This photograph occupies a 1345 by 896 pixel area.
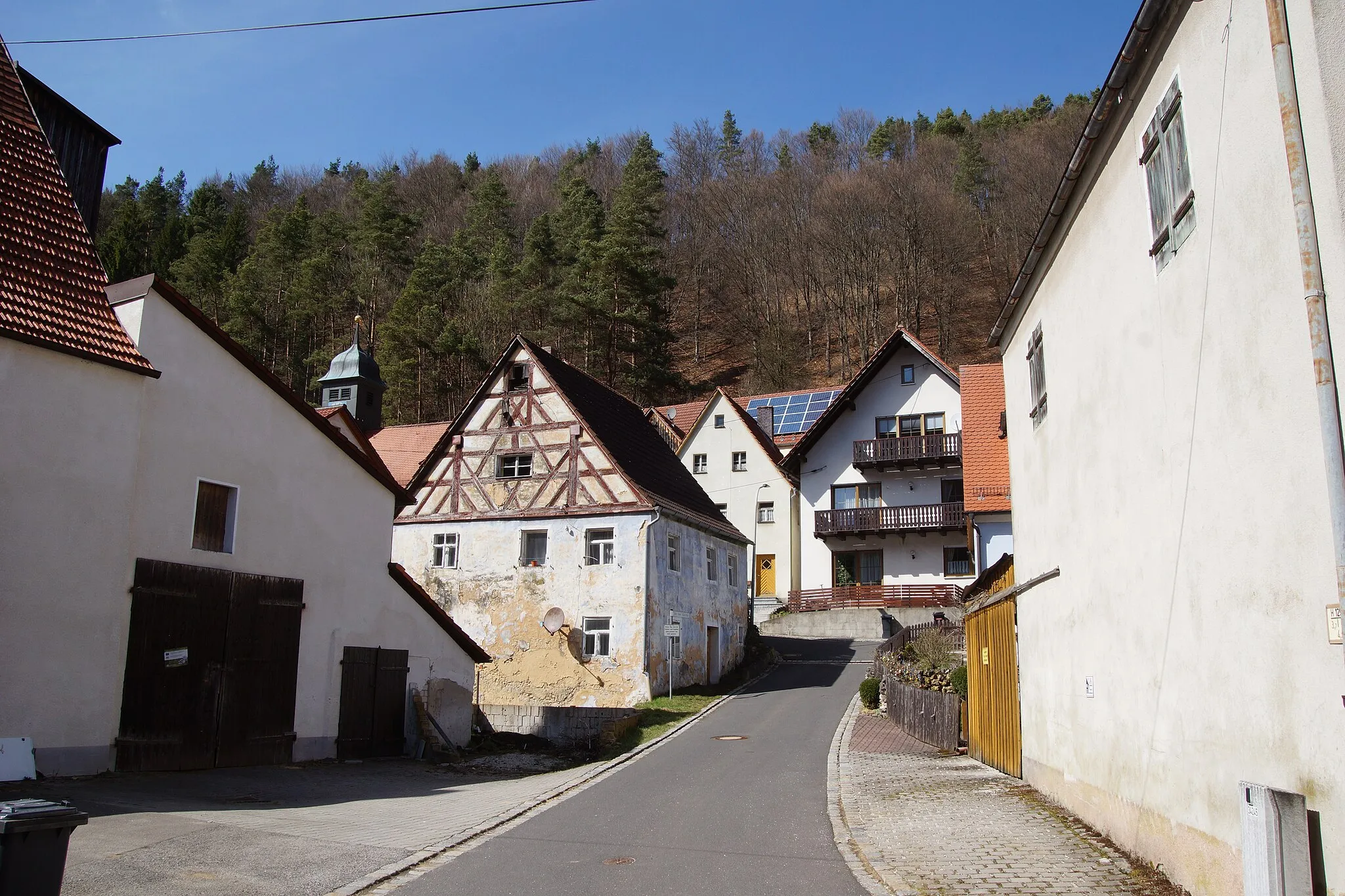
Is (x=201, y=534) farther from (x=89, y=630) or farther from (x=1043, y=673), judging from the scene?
(x=1043, y=673)

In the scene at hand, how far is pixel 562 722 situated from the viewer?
69.1ft

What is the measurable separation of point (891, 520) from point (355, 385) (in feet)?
80.9

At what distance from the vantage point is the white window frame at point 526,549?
26906 mm

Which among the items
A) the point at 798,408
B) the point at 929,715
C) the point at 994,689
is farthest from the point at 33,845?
the point at 798,408

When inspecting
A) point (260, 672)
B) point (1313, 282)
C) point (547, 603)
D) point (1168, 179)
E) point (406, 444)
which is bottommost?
point (260, 672)

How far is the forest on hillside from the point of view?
52.9 metres

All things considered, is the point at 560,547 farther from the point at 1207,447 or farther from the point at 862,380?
the point at 1207,447

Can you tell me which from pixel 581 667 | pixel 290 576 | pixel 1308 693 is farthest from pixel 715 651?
pixel 1308 693

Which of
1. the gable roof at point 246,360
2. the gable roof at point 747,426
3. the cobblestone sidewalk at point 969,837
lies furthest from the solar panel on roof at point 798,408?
the cobblestone sidewalk at point 969,837

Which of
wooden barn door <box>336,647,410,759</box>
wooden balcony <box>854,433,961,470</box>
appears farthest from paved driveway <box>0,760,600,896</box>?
wooden balcony <box>854,433,961,470</box>

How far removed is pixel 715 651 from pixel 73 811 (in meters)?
24.5

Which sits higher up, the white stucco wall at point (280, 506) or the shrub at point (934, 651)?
the white stucco wall at point (280, 506)

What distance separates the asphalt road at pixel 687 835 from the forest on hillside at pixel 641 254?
3598cm

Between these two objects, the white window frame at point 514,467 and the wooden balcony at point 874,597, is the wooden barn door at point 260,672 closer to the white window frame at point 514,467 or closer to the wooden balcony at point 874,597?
the white window frame at point 514,467
